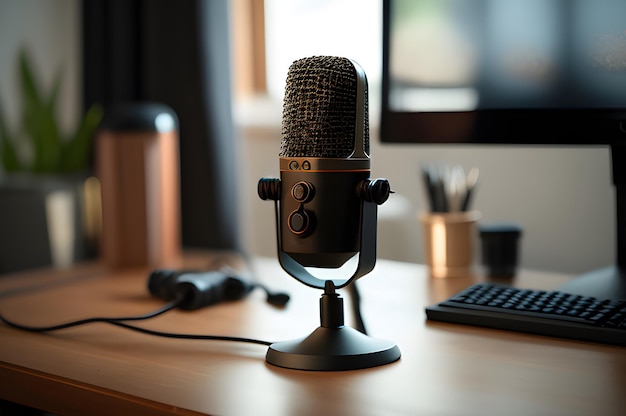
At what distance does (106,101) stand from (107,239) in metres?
0.73

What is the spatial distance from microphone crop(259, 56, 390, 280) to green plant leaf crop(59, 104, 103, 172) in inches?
46.9

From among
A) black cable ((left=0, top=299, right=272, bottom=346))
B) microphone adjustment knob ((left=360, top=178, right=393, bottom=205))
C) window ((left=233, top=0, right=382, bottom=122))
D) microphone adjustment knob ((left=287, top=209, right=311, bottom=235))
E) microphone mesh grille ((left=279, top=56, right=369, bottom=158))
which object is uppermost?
window ((left=233, top=0, right=382, bottom=122))

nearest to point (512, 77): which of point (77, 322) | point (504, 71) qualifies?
point (504, 71)

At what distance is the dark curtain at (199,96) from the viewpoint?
1.80 meters

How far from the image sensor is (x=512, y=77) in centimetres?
104

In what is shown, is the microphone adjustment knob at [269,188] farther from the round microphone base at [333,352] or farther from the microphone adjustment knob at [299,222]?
the round microphone base at [333,352]

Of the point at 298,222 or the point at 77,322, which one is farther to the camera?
the point at 77,322

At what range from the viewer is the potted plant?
5.47ft

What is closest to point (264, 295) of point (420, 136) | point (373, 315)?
point (373, 315)

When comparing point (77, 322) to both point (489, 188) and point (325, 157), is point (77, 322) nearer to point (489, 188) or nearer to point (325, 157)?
point (325, 157)

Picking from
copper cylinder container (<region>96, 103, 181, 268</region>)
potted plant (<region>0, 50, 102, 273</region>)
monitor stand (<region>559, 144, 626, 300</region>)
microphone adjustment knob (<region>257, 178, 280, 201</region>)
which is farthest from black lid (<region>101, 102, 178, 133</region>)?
monitor stand (<region>559, 144, 626, 300</region>)

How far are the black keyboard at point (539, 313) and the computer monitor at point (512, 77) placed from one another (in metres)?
0.08

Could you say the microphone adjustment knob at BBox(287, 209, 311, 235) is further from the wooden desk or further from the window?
the window

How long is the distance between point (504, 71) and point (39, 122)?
4.32 feet
